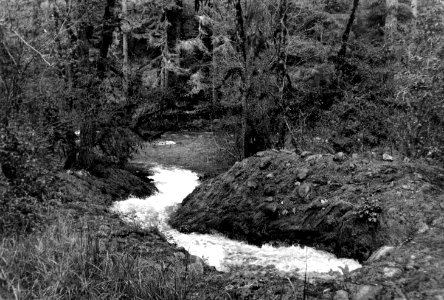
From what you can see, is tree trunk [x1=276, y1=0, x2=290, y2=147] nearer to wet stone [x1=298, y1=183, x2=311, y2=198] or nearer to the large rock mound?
the large rock mound

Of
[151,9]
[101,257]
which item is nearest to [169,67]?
[151,9]

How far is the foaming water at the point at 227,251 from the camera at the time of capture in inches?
256

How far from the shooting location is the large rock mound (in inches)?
252

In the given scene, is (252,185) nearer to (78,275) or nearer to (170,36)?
(78,275)

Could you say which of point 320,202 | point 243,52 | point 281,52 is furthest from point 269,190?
point 243,52

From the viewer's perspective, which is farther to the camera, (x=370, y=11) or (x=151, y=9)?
(x=151, y=9)

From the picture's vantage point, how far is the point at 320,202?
7.60m

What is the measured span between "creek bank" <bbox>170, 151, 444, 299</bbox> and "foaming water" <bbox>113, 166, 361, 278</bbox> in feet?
0.70

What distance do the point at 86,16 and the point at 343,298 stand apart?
9494 mm

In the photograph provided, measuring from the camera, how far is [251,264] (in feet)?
22.8

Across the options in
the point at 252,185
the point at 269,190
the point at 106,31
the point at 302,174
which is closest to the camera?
the point at 302,174

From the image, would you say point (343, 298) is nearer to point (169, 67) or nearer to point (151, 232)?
point (151, 232)

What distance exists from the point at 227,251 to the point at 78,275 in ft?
12.8

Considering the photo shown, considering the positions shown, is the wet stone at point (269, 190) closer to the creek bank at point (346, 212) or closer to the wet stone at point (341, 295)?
the creek bank at point (346, 212)
